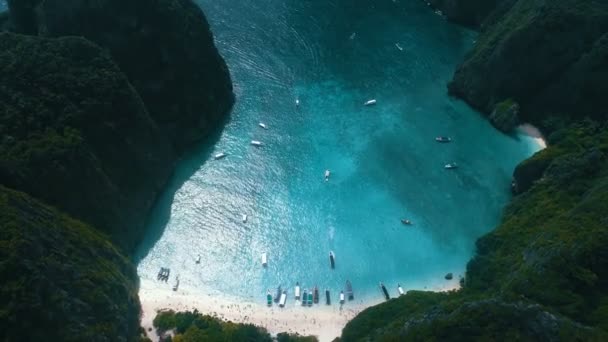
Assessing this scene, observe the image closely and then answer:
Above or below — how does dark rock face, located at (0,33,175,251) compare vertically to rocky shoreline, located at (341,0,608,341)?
below

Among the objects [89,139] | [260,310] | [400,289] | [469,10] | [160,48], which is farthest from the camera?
[469,10]

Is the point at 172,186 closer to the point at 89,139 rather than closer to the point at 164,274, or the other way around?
the point at 89,139

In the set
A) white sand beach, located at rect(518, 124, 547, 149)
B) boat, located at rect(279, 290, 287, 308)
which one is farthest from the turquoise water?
boat, located at rect(279, 290, 287, 308)

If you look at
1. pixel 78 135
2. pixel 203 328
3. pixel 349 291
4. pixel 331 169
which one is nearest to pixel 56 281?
pixel 203 328

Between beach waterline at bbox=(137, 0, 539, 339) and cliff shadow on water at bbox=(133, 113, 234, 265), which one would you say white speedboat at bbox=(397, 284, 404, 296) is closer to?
beach waterline at bbox=(137, 0, 539, 339)

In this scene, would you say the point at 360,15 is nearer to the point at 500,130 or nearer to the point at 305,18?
the point at 305,18

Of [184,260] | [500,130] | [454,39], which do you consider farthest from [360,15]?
[184,260]

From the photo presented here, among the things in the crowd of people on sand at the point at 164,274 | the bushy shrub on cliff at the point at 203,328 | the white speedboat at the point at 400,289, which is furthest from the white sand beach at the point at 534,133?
the crowd of people on sand at the point at 164,274

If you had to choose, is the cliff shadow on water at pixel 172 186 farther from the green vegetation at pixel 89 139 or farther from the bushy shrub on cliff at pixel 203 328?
the bushy shrub on cliff at pixel 203 328
